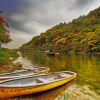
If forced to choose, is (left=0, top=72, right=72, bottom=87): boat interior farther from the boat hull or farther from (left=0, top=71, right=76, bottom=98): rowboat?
the boat hull

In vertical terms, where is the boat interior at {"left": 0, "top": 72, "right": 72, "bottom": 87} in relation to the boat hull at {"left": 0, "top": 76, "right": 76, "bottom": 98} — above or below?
above

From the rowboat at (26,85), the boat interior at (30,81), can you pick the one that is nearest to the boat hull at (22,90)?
the rowboat at (26,85)

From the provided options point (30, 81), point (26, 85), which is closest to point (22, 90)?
point (26, 85)

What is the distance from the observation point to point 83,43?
10206cm

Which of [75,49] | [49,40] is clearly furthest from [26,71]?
[49,40]

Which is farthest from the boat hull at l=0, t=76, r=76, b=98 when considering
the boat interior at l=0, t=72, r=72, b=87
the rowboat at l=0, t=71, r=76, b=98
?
the boat interior at l=0, t=72, r=72, b=87

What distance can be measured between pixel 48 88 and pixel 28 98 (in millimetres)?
2375

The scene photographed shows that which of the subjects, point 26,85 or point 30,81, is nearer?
point 26,85

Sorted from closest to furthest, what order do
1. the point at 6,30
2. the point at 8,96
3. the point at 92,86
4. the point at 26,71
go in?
the point at 8,96 < the point at 92,86 < the point at 26,71 < the point at 6,30

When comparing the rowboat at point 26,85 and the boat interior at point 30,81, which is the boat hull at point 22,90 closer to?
the rowboat at point 26,85

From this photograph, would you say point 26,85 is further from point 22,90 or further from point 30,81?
→ point 30,81

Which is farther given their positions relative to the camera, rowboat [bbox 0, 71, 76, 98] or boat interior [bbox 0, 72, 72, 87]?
boat interior [bbox 0, 72, 72, 87]

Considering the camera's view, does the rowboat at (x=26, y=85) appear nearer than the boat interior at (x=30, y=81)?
Yes

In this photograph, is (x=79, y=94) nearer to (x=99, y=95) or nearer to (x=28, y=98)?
(x=99, y=95)
